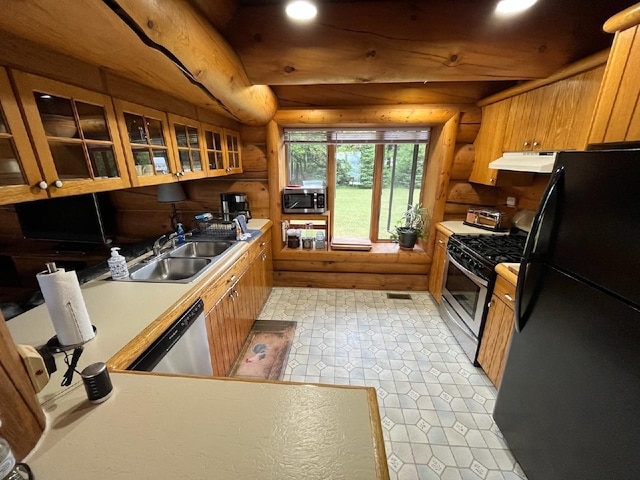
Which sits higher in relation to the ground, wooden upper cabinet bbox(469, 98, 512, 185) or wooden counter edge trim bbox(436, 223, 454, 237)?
wooden upper cabinet bbox(469, 98, 512, 185)

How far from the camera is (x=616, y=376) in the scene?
2.93ft

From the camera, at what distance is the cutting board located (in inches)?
124

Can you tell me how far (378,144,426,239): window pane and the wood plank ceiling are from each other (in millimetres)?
1375

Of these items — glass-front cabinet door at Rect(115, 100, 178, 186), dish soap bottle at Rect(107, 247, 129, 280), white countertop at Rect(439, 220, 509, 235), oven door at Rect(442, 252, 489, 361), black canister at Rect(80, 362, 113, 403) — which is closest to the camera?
black canister at Rect(80, 362, 113, 403)

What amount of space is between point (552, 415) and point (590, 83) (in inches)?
72.5

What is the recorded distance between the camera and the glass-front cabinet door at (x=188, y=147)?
5.91 ft

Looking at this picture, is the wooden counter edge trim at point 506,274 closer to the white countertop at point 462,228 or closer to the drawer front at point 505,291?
the drawer front at point 505,291

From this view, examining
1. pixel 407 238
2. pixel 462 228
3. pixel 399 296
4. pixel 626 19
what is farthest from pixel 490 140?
pixel 399 296

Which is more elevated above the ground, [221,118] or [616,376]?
[221,118]

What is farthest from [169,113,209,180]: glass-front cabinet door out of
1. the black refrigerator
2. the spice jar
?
the black refrigerator

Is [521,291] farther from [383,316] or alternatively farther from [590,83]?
[383,316]

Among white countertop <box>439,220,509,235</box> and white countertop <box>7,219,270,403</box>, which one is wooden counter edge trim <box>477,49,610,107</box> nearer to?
white countertop <box>439,220,509,235</box>

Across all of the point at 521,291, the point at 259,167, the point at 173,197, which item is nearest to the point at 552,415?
the point at 521,291

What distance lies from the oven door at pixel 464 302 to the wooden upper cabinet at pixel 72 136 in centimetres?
242
